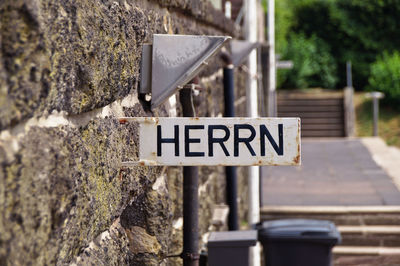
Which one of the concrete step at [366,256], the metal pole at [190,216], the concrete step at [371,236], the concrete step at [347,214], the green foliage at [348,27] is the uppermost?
the green foliage at [348,27]

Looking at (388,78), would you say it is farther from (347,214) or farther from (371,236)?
(371,236)

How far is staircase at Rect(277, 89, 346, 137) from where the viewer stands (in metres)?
17.0

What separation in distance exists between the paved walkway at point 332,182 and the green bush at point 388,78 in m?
5.95

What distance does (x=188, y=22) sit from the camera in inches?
143

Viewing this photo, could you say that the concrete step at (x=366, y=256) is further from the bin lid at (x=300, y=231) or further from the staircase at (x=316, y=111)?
the staircase at (x=316, y=111)

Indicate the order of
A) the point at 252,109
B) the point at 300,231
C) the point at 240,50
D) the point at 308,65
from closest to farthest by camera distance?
the point at 300,231
the point at 240,50
the point at 252,109
the point at 308,65

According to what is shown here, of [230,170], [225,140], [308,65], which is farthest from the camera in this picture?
[308,65]

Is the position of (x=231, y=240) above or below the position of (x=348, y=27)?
below

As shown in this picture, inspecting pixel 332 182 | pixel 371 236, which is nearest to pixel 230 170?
pixel 371 236

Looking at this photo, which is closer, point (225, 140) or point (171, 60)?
point (225, 140)

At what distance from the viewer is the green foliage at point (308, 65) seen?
787 inches

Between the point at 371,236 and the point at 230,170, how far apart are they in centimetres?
295

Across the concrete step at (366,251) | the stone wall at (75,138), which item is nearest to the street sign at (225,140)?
the stone wall at (75,138)

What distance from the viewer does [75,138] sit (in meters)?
1.57
